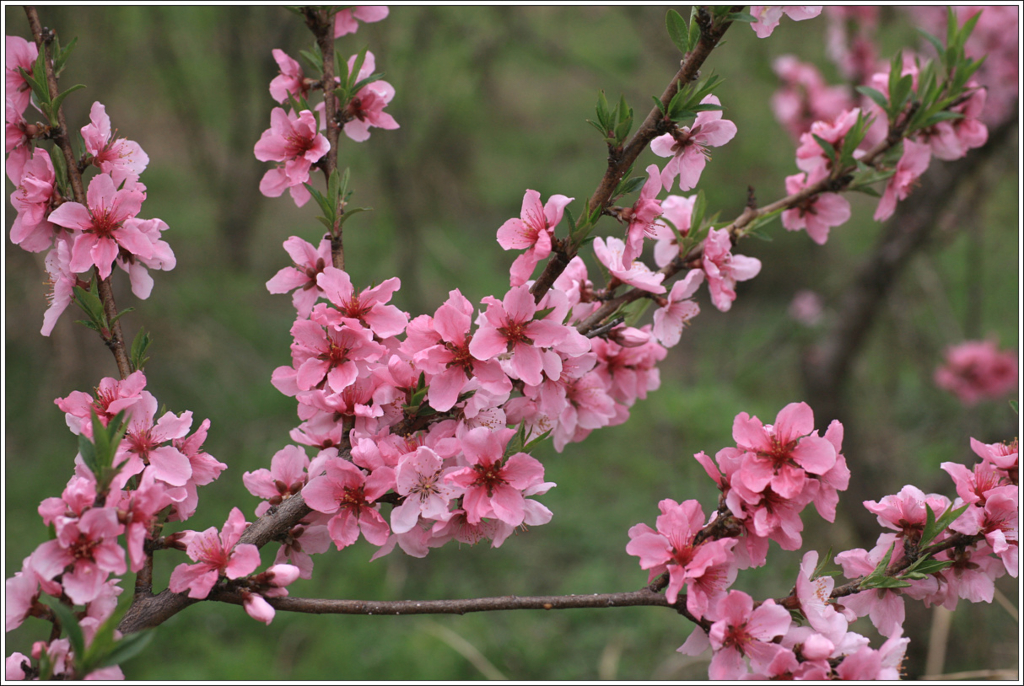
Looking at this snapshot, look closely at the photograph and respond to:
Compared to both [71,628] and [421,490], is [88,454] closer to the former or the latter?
[71,628]

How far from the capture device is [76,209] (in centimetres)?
83

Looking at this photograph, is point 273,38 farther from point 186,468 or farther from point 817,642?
point 817,642

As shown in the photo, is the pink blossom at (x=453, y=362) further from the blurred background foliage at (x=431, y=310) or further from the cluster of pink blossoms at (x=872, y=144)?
the blurred background foliage at (x=431, y=310)

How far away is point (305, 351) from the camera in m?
0.86

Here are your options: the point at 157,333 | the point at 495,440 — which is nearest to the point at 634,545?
the point at 495,440

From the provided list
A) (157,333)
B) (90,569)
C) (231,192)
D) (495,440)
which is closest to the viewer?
(90,569)

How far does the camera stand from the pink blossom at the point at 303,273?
96 cm

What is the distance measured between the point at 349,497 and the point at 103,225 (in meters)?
0.43

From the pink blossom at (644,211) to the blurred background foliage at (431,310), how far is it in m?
1.40

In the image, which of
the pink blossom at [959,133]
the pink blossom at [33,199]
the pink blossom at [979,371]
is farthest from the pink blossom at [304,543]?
the pink blossom at [979,371]

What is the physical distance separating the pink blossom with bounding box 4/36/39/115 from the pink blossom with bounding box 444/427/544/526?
2.26 ft

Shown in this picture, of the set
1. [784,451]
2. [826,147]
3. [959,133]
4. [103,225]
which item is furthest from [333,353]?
[959,133]

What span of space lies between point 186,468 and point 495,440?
1.10ft

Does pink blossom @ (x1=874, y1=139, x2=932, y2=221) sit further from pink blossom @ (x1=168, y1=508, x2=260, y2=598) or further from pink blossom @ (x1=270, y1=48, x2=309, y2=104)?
pink blossom @ (x1=168, y1=508, x2=260, y2=598)
